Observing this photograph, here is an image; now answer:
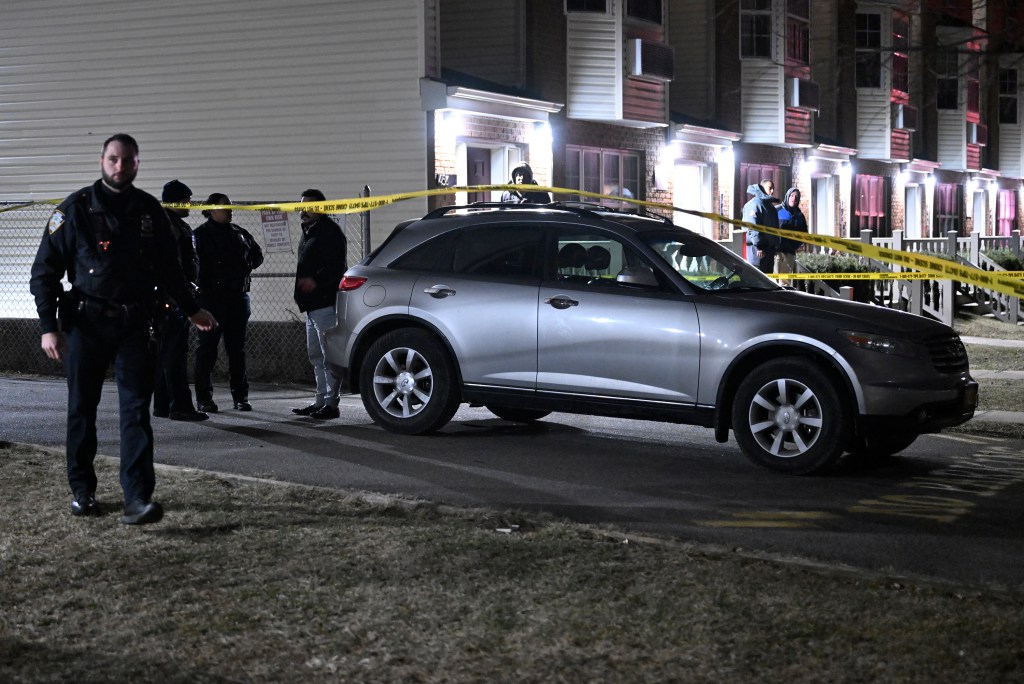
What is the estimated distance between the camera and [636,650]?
510cm

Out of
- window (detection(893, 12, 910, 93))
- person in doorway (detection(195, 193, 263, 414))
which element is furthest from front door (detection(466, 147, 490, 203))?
window (detection(893, 12, 910, 93))

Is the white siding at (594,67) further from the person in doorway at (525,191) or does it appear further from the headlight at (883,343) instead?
the headlight at (883,343)

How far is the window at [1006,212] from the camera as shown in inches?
1858

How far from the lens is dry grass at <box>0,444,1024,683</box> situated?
493cm

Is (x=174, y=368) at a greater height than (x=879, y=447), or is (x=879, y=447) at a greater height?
(x=174, y=368)

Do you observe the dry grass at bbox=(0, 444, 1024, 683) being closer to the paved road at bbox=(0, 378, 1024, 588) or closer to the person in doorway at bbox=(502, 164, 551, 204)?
the paved road at bbox=(0, 378, 1024, 588)

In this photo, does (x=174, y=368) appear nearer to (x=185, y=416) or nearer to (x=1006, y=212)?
(x=185, y=416)

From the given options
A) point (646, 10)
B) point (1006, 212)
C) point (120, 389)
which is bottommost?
point (120, 389)

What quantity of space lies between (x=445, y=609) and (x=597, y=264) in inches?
197

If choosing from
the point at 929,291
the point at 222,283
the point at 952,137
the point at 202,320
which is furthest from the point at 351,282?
the point at 952,137

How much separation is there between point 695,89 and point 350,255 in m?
11.2

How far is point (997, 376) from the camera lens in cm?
1509

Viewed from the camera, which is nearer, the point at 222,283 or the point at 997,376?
the point at 222,283

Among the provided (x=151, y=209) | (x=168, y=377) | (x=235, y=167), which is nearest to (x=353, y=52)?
(x=235, y=167)
